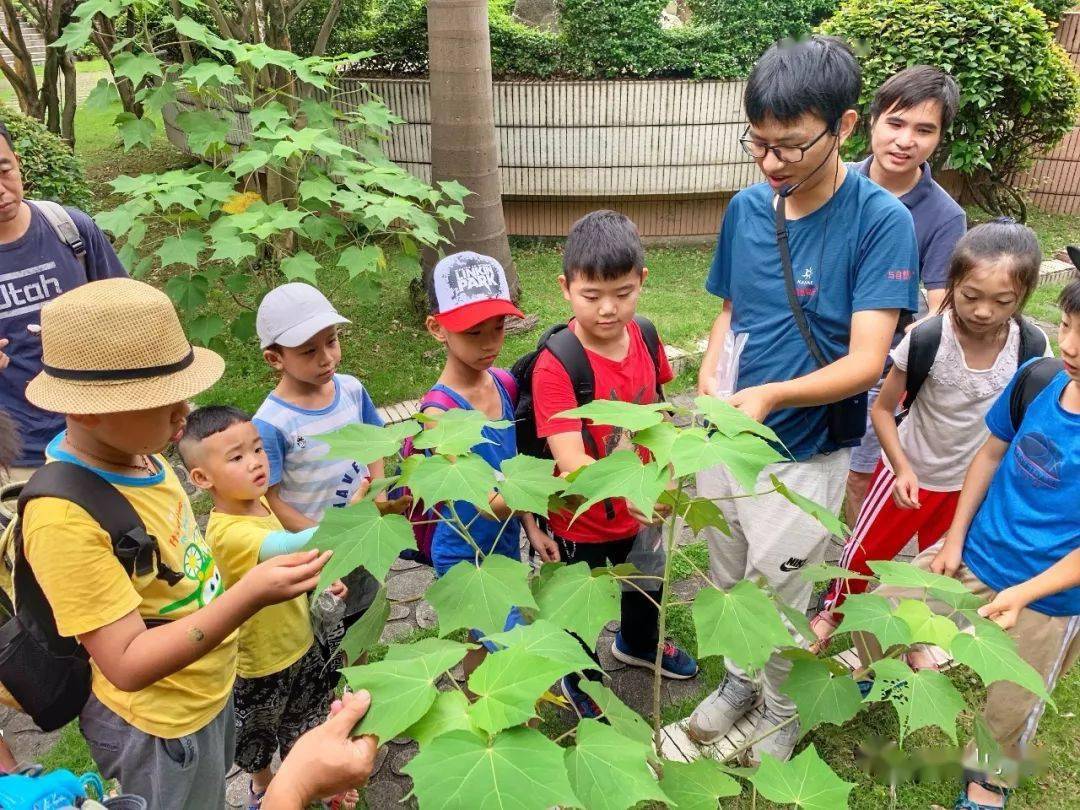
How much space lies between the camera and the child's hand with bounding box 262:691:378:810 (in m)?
1.26

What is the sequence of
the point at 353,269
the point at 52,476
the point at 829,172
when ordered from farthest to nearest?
1. the point at 353,269
2. the point at 829,172
3. the point at 52,476

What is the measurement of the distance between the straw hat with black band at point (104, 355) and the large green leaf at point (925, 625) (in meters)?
1.56

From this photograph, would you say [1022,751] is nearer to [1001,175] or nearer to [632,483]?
[632,483]

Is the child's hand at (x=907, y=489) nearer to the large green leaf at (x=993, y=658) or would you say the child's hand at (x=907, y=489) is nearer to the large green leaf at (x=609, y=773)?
the large green leaf at (x=993, y=658)

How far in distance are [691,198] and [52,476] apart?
25.6ft

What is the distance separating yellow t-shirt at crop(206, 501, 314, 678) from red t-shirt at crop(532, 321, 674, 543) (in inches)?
35.6

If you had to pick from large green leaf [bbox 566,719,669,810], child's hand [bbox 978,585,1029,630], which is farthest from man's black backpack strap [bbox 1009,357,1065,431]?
large green leaf [bbox 566,719,669,810]

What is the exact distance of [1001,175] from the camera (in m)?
8.27

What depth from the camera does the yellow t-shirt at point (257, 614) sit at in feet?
7.30

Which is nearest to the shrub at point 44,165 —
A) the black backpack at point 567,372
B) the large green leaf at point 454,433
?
the black backpack at point 567,372

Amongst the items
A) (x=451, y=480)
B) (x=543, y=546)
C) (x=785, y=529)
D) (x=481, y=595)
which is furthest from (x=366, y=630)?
(x=785, y=529)

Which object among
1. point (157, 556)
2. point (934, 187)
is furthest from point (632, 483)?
point (934, 187)

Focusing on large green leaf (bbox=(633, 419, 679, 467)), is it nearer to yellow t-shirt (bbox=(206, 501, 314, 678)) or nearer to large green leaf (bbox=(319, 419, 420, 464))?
large green leaf (bbox=(319, 419, 420, 464))

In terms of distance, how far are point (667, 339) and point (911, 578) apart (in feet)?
15.2
